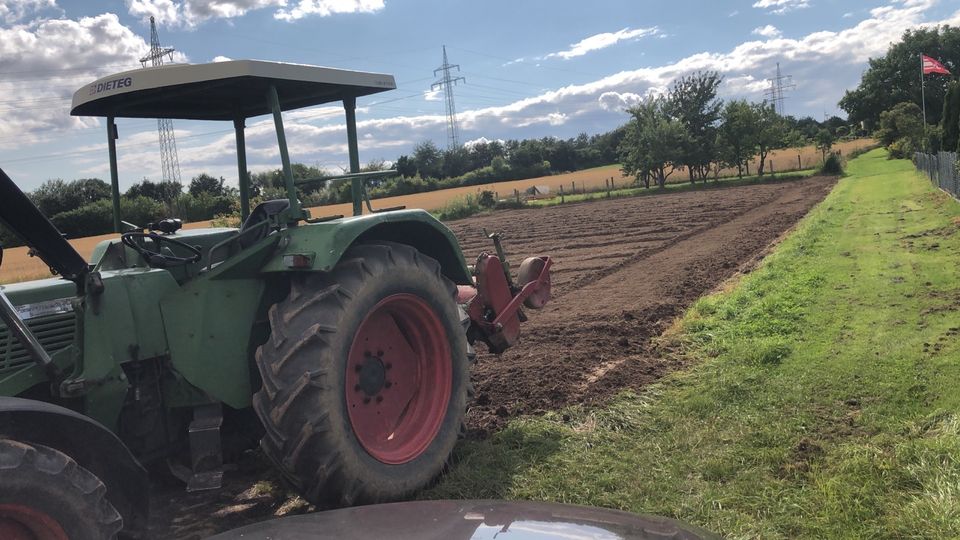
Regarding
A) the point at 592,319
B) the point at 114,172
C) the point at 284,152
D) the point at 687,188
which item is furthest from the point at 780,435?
the point at 687,188

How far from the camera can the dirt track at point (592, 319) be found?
4012mm

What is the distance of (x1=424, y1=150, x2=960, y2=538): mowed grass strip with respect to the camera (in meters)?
3.27

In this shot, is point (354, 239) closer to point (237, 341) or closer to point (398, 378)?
point (237, 341)

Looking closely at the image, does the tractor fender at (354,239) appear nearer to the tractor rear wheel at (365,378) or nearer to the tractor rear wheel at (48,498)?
the tractor rear wheel at (365,378)

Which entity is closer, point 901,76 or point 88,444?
point 88,444

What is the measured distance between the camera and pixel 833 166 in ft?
126

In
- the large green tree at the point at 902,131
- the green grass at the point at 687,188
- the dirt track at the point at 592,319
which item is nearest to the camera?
the dirt track at the point at 592,319

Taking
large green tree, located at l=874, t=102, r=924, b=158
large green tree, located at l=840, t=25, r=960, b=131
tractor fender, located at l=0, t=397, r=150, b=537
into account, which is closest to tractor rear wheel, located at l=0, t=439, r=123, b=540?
tractor fender, located at l=0, t=397, r=150, b=537

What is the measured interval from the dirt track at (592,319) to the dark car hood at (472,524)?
73.5 inches

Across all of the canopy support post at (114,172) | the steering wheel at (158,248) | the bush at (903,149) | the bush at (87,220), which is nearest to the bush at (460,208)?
the bush at (903,149)

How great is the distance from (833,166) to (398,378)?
4000 centimetres

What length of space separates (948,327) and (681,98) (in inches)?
1645

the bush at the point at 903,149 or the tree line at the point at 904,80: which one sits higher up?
the tree line at the point at 904,80

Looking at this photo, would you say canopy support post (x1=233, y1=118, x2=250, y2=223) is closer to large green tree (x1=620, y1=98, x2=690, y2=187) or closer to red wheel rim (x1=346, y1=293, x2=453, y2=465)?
red wheel rim (x1=346, y1=293, x2=453, y2=465)
